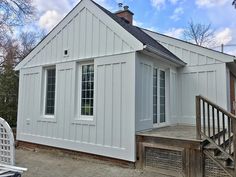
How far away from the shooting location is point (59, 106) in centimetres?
722

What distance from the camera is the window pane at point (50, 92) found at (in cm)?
766

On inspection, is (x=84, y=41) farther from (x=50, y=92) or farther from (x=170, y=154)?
(x=170, y=154)

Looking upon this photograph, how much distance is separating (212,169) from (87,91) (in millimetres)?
3914

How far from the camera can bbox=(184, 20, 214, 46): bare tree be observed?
2422cm

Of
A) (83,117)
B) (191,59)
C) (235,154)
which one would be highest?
(191,59)

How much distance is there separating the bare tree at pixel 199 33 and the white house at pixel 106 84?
16968 millimetres

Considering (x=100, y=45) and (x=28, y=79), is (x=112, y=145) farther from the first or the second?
(x=28, y=79)

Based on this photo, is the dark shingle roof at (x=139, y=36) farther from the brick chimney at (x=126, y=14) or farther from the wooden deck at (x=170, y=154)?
the wooden deck at (x=170, y=154)

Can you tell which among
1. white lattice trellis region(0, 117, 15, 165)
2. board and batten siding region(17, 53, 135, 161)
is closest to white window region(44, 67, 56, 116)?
board and batten siding region(17, 53, 135, 161)

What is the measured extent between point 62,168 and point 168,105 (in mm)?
3991

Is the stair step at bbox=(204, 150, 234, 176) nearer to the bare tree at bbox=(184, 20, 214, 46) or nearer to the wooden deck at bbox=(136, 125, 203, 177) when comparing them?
the wooden deck at bbox=(136, 125, 203, 177)

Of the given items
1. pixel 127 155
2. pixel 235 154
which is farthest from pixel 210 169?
pixel 127 155

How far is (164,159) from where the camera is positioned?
5227 millimetres

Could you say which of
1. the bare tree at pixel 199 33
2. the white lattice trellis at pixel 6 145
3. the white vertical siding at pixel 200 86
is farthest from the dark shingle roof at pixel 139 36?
the bare tree at pixel 199 33
